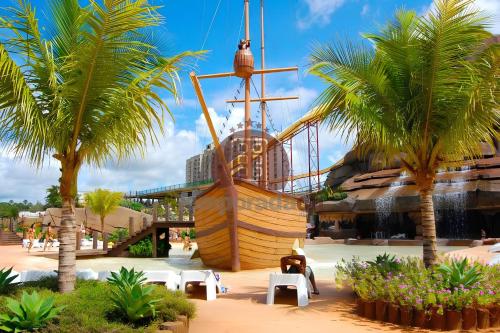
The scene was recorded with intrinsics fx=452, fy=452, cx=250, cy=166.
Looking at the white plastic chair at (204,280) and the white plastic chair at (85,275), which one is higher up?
the white plastic chair at (85,275)

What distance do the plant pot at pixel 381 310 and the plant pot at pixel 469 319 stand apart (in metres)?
0.99

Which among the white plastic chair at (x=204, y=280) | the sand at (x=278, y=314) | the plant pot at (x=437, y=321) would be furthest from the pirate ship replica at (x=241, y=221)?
the plant pot at (x=437, y=321)

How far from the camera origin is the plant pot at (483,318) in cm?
587

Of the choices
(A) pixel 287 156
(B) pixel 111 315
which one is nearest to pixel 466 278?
(B) pixel 111 315

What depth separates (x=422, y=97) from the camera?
301 inches

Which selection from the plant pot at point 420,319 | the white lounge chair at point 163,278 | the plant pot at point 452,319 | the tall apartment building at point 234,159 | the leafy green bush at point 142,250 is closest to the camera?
the plant pot at point 452,319

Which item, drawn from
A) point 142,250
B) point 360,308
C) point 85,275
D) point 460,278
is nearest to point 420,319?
point 460,278

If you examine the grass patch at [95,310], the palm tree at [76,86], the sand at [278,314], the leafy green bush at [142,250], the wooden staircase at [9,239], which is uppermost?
the palm tree at [76,86]

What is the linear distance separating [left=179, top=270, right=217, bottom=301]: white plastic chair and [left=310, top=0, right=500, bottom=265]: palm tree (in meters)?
3.61

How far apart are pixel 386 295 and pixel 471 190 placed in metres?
21.6

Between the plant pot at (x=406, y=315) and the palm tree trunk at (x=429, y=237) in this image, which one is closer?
the plant pot at (x=406, y=315)

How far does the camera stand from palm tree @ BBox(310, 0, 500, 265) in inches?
288

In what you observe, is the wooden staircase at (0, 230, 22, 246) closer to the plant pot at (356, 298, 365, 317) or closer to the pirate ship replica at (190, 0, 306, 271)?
the pirate ship replica at (190, 0, 306, 271)

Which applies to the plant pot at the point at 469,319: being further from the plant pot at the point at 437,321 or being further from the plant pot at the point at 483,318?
the plant pot at the point at 437,321
